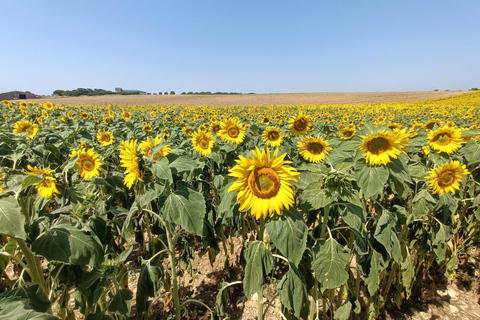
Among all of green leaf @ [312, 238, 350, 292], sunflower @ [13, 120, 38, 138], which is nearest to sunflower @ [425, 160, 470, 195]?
green leaf @ [312, 238, 350, 292]

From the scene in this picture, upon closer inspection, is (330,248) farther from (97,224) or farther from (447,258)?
(447,258)

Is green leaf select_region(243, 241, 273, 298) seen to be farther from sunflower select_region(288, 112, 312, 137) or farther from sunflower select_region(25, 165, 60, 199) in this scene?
sunflower select_region(288, 112, 312, 137)

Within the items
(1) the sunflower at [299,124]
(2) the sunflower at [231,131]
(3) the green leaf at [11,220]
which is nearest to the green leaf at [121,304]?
(3) the green leaf at [11,220]

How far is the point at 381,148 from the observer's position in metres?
1.67

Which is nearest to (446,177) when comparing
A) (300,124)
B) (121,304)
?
(300,124)

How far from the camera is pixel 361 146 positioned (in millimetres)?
1748

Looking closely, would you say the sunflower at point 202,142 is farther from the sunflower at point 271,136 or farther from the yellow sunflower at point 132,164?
the yellow sunflower at point 132,164

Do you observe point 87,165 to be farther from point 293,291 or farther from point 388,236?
point 388,236

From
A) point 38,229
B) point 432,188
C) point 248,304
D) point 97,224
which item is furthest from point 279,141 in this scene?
point 38,229

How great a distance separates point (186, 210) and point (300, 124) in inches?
123

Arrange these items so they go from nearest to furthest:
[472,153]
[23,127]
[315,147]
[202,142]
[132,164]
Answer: [132,164]
[472,153]
[315,147]
[202,142]
[23,127]

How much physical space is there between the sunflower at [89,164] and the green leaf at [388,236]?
2528 millimetres

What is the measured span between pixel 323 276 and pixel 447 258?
2.63 metres

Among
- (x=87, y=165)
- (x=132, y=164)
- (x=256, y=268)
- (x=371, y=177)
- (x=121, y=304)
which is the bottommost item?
(x=121, y=304)
